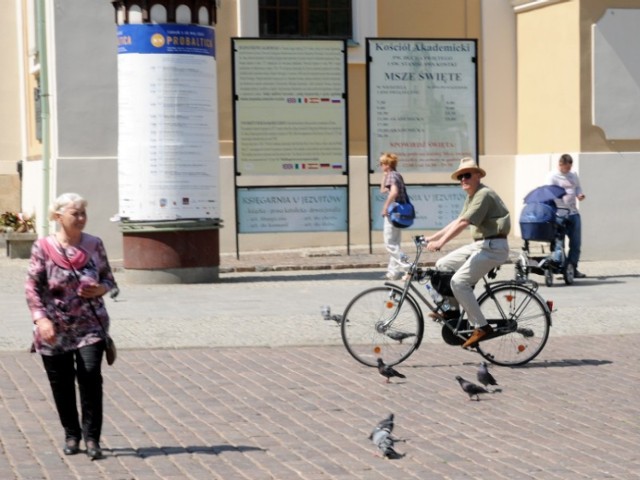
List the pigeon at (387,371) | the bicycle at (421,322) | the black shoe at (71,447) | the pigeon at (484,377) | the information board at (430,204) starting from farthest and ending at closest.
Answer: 1. the information board at (430,204)
2. the bicycle at (421,322)
3. the pigeon at (387,371)
4. the pigeon at (484,377)
5. the black shoe at (71,447)

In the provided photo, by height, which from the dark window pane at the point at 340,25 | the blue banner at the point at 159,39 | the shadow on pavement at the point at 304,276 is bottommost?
the shadow on pavement at the point at 304,276

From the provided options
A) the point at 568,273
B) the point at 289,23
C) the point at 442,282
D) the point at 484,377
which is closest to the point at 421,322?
the point at 442,282

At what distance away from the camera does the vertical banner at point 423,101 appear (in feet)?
69.5

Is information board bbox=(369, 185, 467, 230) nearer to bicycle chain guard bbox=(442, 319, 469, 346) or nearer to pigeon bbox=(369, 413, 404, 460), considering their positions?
bicycle chain guard bbox=(442, 319, 469, 346)

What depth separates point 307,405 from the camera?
9516 millimetres

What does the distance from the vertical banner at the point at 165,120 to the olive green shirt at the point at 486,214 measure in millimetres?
6899

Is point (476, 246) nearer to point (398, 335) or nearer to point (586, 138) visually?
point (398, 335)

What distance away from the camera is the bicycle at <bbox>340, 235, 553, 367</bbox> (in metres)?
11.2

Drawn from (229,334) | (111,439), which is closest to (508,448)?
(111,439)

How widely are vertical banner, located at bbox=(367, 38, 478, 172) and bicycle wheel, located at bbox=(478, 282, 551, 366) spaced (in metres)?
9.85

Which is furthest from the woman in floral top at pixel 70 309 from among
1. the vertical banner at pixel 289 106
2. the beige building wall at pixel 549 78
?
the beige building wall at pixel 549 78

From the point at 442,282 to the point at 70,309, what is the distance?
4186mm

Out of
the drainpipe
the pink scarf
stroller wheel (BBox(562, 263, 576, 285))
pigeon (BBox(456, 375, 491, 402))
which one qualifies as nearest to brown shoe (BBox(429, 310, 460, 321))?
pigeon (BBox(456, 375, 491, 402))

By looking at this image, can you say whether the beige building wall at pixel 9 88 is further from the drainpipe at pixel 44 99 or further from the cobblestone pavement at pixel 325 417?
the cobblestone pavement at pixel 325 417
